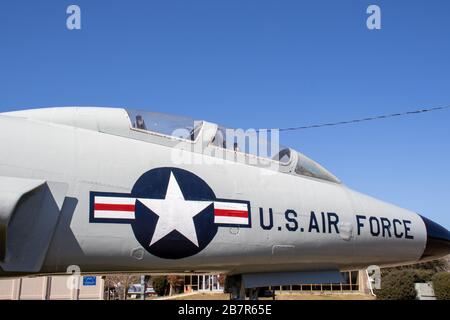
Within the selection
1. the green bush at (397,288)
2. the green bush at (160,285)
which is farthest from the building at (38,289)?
the green bush at (160,285)

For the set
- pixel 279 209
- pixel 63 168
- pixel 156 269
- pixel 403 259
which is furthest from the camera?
pixel 403 259

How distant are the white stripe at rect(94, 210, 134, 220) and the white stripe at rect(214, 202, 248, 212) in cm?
124

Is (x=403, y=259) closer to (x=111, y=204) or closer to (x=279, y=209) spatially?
(x=279, y=209)

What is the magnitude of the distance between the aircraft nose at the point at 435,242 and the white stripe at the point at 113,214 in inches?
209

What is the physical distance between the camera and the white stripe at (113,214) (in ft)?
19.6

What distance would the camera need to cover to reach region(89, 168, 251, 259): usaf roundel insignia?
6113mm

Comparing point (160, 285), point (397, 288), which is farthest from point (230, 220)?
point (160, 285)

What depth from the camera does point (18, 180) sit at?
558cm

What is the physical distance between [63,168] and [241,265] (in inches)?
115

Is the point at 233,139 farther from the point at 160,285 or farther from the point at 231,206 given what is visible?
the point at 160,285

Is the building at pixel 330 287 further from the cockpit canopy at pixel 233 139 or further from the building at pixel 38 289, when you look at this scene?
the cockpit canopy at pixel 233 139

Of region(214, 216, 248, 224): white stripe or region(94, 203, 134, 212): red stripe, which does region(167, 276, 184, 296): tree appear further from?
region(94, 203, 134, 212): red stripe
